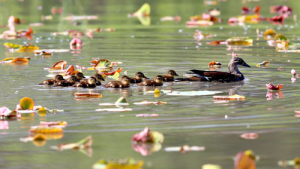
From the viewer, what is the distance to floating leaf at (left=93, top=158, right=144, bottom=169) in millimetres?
4906

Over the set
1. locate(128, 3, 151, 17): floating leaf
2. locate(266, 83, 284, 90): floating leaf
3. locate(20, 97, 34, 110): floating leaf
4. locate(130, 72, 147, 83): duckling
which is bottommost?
locate(20, 97, 34, 110): floating leaf

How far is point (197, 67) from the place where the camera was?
464 inches

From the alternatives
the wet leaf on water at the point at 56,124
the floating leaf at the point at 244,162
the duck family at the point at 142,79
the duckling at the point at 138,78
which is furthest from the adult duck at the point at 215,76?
the floating leaf at the point at 244,162

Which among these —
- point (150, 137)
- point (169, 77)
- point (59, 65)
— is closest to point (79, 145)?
point (150, 137)

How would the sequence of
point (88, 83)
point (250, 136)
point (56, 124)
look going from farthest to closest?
point (88, 83), point (56, 124), point (250, 136)

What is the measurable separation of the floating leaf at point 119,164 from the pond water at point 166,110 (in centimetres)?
14

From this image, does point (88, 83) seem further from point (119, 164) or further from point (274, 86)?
point (119, 164)

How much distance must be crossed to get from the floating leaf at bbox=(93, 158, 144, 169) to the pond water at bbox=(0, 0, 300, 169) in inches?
5.6

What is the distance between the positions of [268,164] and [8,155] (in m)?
2.26

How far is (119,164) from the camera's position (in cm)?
491

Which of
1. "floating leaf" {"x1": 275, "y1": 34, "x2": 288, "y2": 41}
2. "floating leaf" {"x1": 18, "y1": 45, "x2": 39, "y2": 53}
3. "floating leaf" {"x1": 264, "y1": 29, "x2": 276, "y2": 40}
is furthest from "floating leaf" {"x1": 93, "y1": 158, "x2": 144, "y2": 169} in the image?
"floating leaf" {"x1": 264, "y1": 29, "x2": 276, "y2": 40}

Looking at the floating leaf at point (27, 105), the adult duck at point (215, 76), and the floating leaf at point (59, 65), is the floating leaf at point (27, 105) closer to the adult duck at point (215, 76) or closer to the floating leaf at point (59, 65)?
the adult duck at point (215, 76)

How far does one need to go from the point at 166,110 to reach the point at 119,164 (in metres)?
2.65

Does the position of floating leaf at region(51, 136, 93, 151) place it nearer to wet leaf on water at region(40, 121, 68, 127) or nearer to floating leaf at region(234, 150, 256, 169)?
wet leaf on water at region(40, 121, 68, 127)
